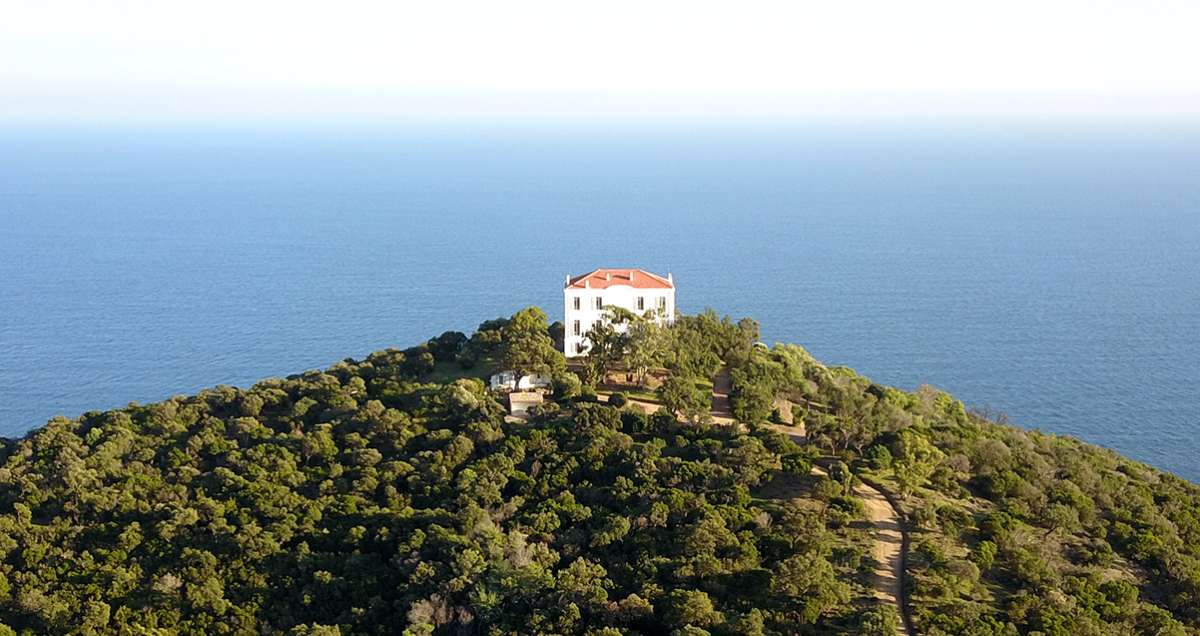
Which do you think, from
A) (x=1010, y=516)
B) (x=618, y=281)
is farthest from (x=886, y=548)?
(x=618, y=281)

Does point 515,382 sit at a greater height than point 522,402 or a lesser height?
greater

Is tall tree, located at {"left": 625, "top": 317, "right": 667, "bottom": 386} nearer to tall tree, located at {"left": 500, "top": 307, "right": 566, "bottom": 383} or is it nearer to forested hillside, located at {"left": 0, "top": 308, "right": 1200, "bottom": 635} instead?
forested hillside, located at {"left": 0, "top": 308, "right": 1200, "bottom": 635}

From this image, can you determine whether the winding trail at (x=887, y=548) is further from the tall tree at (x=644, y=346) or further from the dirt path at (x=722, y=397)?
the tall tree at (x=644, y=346)

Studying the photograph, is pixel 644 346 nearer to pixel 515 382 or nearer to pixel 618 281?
pixel 618 281

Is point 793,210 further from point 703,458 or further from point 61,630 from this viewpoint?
point 61,630

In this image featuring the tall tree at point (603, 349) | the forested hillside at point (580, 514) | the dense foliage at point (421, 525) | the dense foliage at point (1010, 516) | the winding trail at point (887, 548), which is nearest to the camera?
the dense foliage at point (1010, 516)

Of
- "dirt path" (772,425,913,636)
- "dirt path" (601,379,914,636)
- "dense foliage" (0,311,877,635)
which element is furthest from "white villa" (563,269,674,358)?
"dirt path" (772,425,913,636)

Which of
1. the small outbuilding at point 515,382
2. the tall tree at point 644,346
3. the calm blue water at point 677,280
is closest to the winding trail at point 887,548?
the tall tree at point 644,346
